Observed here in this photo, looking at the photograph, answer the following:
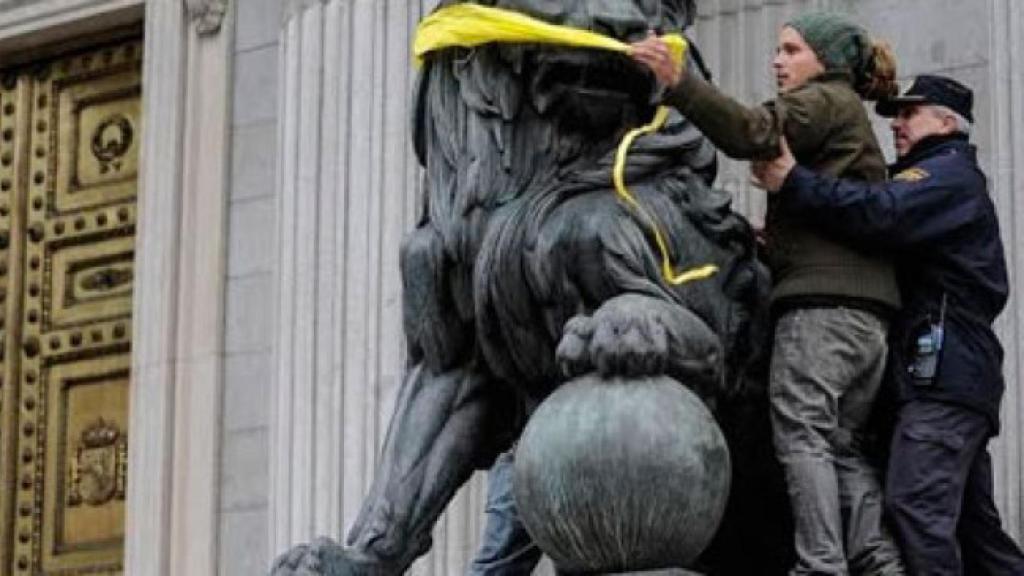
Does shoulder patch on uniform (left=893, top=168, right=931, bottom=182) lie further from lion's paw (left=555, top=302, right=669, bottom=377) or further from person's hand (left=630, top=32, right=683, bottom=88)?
lion's paw (left=555, top=302, right=669, bottom=377)

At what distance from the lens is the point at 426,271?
7238 mm

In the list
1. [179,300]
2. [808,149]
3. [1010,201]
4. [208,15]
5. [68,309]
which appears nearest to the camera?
[808,149]

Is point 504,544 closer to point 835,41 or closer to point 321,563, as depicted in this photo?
point 321,563

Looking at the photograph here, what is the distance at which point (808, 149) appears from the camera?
7297mm

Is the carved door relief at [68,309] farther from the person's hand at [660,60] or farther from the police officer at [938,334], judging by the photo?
the person's hand at [660,60]

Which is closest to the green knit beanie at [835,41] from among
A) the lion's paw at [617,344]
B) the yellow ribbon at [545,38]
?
the yellow ribbon at [545,38]

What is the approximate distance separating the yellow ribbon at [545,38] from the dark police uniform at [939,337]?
13.0 inches

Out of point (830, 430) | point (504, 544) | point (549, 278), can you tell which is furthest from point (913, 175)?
point (504, 544)

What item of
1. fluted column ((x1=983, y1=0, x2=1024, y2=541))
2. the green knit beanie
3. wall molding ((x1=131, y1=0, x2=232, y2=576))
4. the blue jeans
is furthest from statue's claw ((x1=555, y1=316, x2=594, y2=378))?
wall molding ((x1=131, y1=0, x2=232, y2=576))

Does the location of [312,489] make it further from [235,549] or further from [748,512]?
[748,512]

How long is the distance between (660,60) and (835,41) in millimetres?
584

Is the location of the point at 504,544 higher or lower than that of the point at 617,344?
lower

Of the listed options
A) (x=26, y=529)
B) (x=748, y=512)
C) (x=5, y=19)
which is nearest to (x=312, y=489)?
(x=26, y=529)

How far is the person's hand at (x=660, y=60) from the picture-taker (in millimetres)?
6934
